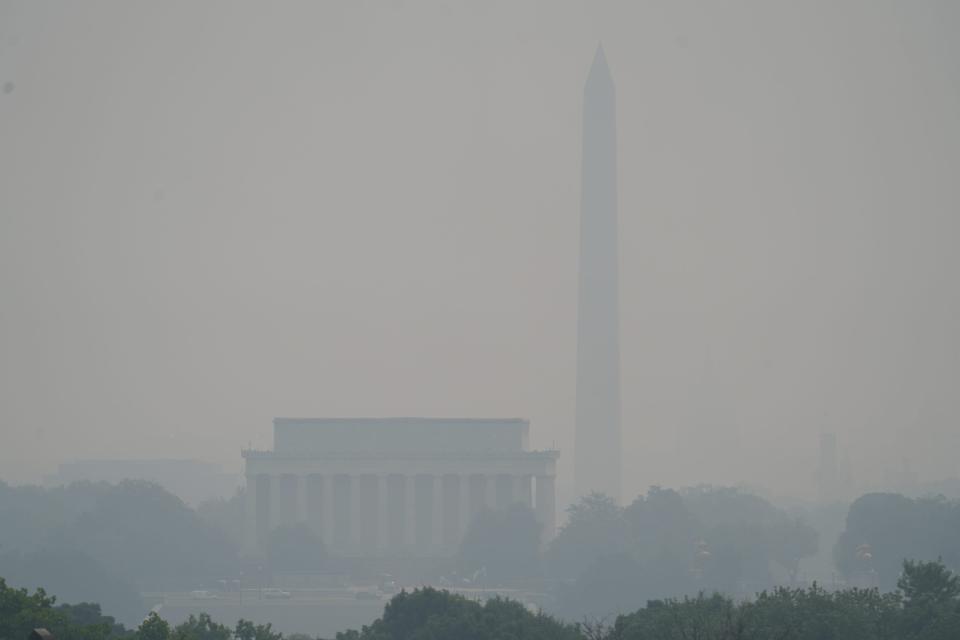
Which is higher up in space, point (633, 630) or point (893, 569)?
point (893, 569)

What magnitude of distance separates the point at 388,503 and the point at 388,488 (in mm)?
1237

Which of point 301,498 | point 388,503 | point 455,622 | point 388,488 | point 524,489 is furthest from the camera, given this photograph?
point 524,489

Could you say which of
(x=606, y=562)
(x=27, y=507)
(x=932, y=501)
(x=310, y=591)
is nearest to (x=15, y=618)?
(x=606, y=562)

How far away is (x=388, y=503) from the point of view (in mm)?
197750

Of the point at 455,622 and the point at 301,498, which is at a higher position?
the point at 301,498

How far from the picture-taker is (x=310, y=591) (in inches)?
6309

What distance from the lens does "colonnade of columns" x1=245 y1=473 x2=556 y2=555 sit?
19562 centimetres

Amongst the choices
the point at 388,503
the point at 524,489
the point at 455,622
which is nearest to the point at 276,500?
the point at 388,503

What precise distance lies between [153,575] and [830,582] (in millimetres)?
44654

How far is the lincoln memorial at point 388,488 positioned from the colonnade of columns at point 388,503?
0.08 meters

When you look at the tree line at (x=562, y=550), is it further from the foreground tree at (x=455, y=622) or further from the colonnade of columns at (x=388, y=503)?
the foreground tree at (x=455, y=622)

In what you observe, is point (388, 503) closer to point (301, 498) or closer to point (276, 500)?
point (301, 498)

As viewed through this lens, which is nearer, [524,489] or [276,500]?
[276,500]

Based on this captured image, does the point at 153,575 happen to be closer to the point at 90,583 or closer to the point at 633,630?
the point at 90,583
